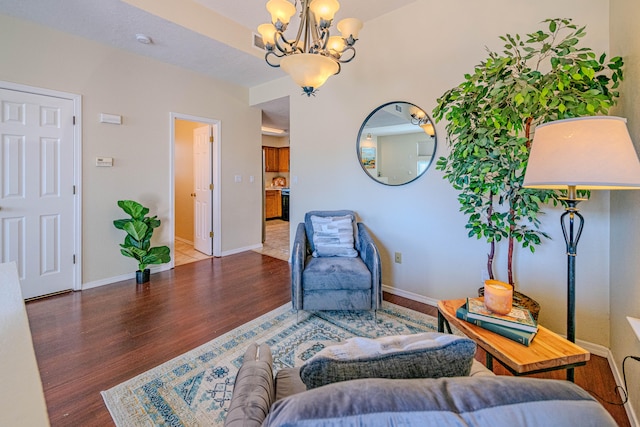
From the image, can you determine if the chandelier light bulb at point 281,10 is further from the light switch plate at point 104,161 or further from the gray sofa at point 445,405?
the light switch plate at point 104,161

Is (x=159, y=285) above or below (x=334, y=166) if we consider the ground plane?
below

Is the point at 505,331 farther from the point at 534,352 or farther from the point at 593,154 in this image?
the point at 593,154

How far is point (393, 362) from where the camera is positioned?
2.26 ft

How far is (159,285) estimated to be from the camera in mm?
3135

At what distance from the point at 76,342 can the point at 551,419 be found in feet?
8.88

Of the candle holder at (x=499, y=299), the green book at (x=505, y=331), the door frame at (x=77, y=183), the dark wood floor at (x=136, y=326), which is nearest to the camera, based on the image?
the green book at (x=505, y=331)

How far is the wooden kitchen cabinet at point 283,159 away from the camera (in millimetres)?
8148

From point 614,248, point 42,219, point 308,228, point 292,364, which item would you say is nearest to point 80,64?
Answer: point 42,219

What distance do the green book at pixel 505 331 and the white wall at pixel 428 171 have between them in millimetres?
1181

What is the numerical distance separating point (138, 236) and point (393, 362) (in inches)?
128

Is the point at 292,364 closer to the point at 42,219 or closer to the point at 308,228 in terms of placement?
the point at 308,228

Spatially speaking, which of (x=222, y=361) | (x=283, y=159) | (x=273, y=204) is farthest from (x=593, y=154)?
(x=283, y=159)

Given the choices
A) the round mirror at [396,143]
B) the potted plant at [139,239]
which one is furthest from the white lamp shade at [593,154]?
the potted plant at [139,239]

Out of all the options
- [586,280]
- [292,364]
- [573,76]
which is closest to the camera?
[573,76]
